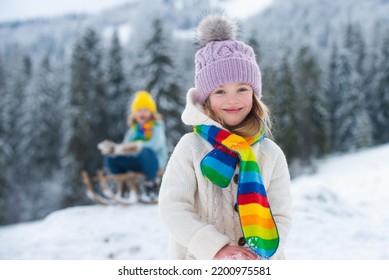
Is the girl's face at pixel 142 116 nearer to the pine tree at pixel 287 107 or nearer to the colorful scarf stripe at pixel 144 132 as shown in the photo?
the colorful scarf stripe at pixel 144 132

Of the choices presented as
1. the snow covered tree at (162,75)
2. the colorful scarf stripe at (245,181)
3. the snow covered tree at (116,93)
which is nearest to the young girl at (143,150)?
the colorful scarf stripe at (245,181)

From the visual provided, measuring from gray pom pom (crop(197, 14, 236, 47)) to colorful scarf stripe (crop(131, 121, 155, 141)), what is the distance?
4428mm

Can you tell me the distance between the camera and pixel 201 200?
1.86 metres


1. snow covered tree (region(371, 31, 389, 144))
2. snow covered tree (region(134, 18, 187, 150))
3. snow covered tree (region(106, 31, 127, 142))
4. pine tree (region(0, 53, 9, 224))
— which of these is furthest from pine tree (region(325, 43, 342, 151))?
pine tree (region(0, 53, 9, 224))

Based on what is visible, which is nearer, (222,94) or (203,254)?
(203,254)

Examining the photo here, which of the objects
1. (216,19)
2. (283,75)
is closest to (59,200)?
(283,75)

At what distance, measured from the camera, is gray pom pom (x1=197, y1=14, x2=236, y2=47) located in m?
2.10

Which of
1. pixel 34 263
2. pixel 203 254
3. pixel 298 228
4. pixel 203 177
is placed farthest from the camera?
pixel 298 228

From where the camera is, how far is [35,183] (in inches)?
1040

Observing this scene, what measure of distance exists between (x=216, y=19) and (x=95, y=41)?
79.9ft

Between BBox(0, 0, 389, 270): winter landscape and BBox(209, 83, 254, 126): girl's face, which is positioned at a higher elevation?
BBox(209, 83, 254, 126): girl's face

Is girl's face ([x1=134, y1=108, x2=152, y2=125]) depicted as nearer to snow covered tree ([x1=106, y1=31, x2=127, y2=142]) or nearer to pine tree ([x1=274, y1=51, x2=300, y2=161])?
snow covered tree ([x1=106, y1=31, x2=127, y2=142])

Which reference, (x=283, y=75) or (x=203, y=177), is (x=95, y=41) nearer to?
(x=283, y=75)

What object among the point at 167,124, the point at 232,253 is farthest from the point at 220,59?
the point at 167,124
